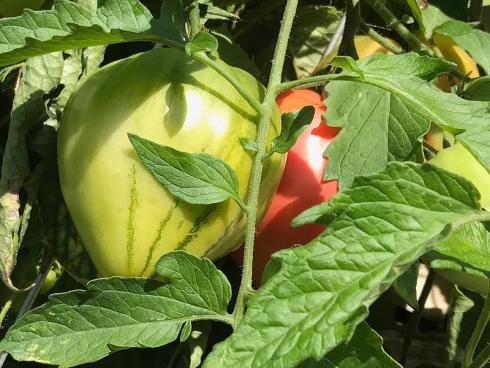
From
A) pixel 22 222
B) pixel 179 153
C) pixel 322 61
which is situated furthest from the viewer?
pixel 322 61

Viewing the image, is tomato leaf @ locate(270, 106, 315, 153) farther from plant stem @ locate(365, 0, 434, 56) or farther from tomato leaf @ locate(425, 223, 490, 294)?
plant stem @ locate(365, 0, 434, 56)

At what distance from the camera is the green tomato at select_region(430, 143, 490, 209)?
822 millimetres

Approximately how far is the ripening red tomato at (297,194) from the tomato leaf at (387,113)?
4 centimetres

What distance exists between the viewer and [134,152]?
26.3 inches

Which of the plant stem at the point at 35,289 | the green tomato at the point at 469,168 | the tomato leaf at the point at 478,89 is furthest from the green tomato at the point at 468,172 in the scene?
the plant stem at the point at 35,289

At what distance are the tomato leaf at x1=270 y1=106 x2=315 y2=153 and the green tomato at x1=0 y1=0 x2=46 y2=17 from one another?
28 cm

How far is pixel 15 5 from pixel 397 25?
485 mm

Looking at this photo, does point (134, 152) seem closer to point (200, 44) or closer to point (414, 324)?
point (200, 44)

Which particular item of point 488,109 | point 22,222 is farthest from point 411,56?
point 22,222

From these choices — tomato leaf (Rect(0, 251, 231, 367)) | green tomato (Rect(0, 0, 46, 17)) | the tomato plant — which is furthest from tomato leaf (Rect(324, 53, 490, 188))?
green tomato (Rect(0, 0, 46, 17))

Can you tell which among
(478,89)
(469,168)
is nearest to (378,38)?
(478,89)

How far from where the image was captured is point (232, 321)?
647 mm

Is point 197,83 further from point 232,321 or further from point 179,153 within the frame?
point 232,321

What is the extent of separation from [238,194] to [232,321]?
0.34 ft
